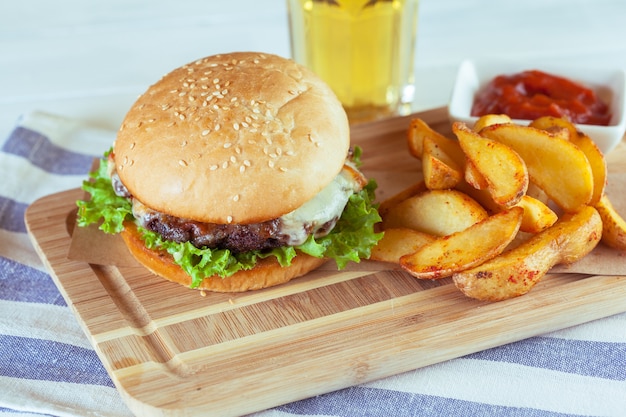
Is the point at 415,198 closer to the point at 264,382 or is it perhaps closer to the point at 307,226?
the point at 307,226

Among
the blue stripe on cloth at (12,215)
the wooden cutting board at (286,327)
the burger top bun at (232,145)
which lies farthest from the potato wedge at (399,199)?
the blue stripe on cloth at (12,215)

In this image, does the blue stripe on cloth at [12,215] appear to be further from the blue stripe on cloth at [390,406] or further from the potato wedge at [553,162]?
the potato wedge at [553,162]

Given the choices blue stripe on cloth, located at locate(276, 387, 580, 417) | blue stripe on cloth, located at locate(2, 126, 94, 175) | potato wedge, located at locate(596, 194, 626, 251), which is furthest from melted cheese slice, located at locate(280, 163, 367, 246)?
blue stripe on cloth, located at locate(2, 126, 94, 175)

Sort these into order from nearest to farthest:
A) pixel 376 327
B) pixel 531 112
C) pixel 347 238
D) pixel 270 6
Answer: pixel 376 327 → pixel 347 238 → pixel 531 112 → pixel 270 6

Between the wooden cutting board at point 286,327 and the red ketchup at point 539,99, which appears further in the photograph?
the red ketchup at point 539,99

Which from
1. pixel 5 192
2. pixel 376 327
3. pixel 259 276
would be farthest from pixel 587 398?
pixel 5 192

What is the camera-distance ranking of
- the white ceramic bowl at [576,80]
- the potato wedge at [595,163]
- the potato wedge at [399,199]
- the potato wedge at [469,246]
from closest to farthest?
the potato wedge at [469,246]
the potato wedge at [595,163]
the potato wedge at [399,199]
the white ceramic bowl at [576,80]

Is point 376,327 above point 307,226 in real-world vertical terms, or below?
below
